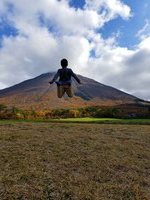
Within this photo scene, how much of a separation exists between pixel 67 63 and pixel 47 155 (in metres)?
6.26

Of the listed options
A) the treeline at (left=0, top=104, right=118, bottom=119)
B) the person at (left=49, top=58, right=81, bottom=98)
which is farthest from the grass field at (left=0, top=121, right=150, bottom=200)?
the treeline at (left=0, top=104, right=118, bottom=119)

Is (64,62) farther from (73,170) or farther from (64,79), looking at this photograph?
(73,170)

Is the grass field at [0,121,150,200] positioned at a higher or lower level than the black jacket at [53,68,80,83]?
lower

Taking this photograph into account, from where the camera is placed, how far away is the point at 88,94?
15238 cm

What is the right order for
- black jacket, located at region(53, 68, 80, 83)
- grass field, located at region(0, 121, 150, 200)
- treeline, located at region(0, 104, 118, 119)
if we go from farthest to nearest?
1. treeline, located at region(0, 104, 118, 119)
2. grass field, located at region(0, 121, 150, 200)
3. black jacket, located at region(53, 68, 80, 83)

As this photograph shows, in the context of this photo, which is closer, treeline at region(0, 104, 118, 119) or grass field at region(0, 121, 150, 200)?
grass field at region(0, 121, 150, 200)

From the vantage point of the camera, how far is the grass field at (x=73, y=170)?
608 centimetres

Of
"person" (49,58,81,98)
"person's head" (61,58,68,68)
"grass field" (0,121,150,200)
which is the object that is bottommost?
"grass field" (0,121,150,200)

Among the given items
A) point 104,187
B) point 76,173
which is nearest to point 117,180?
point 104,187

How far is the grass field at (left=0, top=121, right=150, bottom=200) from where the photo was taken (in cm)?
608

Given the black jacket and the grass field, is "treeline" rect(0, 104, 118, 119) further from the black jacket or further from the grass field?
the black jacket

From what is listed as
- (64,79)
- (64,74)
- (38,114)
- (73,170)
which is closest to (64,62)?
(64,74)

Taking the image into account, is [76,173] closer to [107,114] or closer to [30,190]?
[30,190]

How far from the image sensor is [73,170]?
26.5ft
